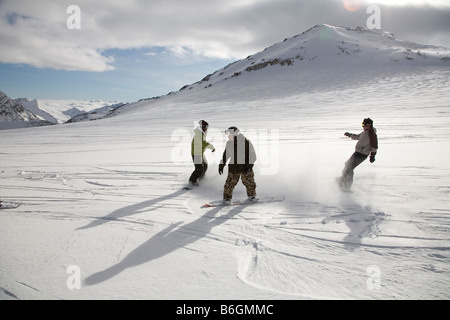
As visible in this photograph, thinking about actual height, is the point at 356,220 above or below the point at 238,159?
below

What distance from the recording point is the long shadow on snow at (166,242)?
304 cm

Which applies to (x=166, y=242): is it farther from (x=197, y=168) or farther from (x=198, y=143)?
(x=198, y=143)

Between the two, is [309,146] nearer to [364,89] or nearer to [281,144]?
[281,144]

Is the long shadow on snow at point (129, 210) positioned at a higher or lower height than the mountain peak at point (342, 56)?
lower

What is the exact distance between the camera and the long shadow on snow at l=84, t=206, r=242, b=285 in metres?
3.04

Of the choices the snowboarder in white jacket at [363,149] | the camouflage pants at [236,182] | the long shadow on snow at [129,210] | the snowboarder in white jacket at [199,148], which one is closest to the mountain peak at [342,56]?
the snowboarder in white jacket at [363,149]

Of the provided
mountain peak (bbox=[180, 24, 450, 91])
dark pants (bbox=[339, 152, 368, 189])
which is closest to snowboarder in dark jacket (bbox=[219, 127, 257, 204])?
dark pants (bbox=[339, 152, 368, 189])

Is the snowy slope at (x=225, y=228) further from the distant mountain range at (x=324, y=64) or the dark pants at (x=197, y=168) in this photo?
the distant mountain range at (x=324, y=64)

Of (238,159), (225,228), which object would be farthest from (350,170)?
(225,228)

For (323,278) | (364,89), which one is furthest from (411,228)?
(364,89)

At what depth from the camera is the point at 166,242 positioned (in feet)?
12.3

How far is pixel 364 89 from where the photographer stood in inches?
1218
